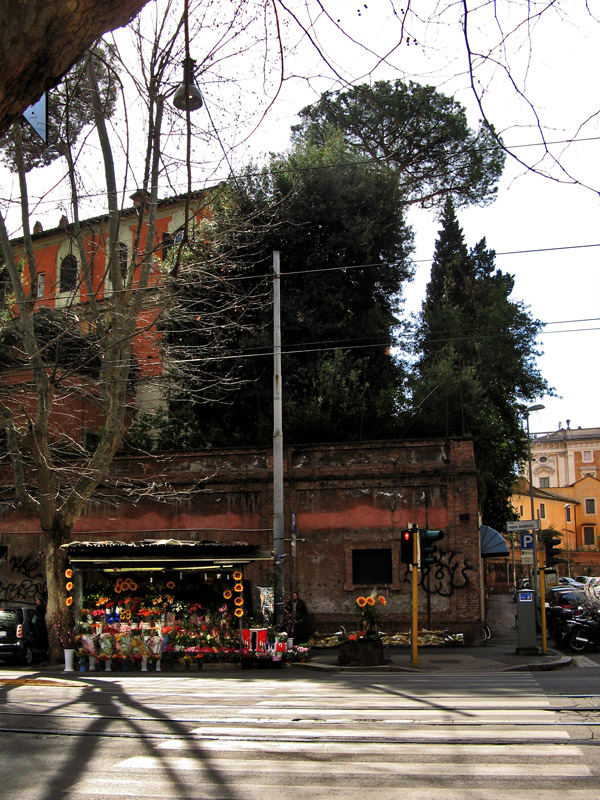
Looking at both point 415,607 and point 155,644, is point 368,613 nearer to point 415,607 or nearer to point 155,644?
point 415,607

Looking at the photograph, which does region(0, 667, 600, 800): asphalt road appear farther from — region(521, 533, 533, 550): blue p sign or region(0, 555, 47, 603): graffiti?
region(0, 555, 47, 603): graffiti

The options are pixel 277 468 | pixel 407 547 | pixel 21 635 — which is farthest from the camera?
pixel 277 468

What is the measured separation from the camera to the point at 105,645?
18250mm

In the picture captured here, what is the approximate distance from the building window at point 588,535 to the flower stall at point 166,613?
72.5 meters

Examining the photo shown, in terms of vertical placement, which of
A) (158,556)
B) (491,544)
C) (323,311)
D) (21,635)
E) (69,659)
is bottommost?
(69,659)

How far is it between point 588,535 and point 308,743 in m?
83.3

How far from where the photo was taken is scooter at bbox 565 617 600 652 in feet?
71.3

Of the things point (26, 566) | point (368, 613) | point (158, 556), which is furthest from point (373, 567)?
→ point (26, 566)

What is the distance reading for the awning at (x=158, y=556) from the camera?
1881 centimetres

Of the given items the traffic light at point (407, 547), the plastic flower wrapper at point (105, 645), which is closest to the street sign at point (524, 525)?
the traffic light at point (407, 547)

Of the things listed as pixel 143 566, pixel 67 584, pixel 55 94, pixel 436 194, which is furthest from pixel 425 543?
pixel 436 194

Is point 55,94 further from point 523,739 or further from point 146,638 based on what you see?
point 146,638

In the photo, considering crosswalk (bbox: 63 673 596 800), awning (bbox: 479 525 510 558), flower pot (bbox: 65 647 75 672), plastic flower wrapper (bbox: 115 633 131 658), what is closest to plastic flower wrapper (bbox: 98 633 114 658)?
plastic flower wrapper (bbox: 115 633 131 658)

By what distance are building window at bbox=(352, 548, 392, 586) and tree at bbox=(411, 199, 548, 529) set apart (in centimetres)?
405
